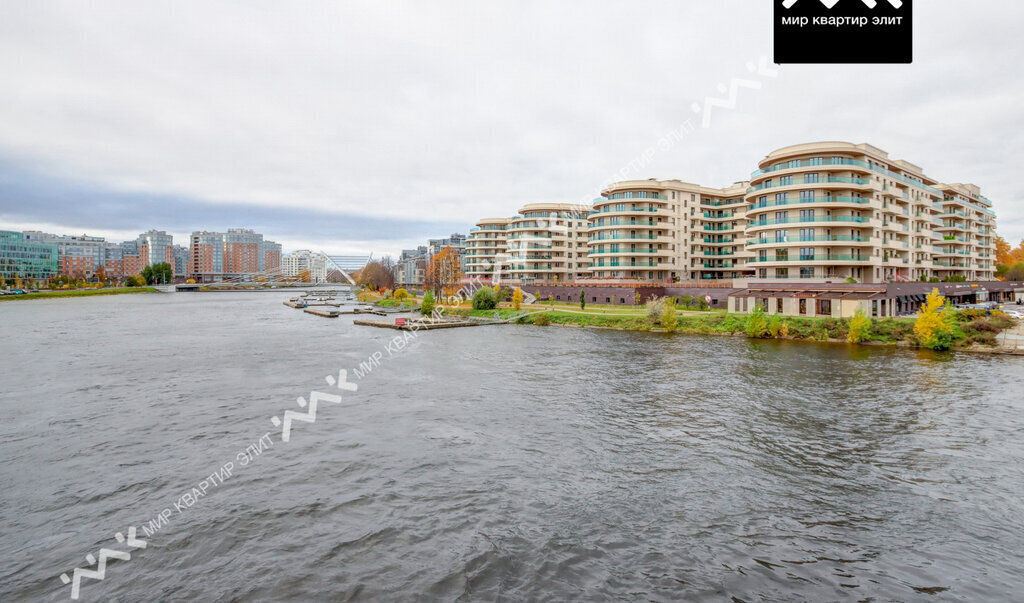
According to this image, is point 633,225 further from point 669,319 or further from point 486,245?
point 486,245

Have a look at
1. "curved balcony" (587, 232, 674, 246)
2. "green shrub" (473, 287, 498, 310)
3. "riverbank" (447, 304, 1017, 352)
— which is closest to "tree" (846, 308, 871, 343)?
"riverbank" (447, 304, 1017, 352)

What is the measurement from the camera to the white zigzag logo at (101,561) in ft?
38.4

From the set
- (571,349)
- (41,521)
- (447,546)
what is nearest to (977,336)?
(571,349)

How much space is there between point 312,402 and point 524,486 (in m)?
15.7

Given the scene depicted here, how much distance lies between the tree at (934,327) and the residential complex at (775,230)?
48.3 ft

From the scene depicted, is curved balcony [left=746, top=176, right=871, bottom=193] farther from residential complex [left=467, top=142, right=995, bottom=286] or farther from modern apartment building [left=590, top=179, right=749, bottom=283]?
modern apartment building [left=590, top=179, right=749, bottom=283]

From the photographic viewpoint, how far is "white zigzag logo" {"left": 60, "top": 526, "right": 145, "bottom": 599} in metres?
11.7

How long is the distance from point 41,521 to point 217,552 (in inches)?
239

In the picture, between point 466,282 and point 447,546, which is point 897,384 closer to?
point 447,546

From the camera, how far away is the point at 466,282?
5005 inches

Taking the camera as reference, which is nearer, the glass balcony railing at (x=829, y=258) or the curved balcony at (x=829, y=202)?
the curved balcony at (x=829, y=202)

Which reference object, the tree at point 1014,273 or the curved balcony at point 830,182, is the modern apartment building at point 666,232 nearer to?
the curved balcony at point 830,182

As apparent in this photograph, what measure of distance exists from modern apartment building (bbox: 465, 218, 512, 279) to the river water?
3969 inches

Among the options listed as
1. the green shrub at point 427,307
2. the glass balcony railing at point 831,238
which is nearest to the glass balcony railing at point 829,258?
the glass balcony railing at point 831,238
